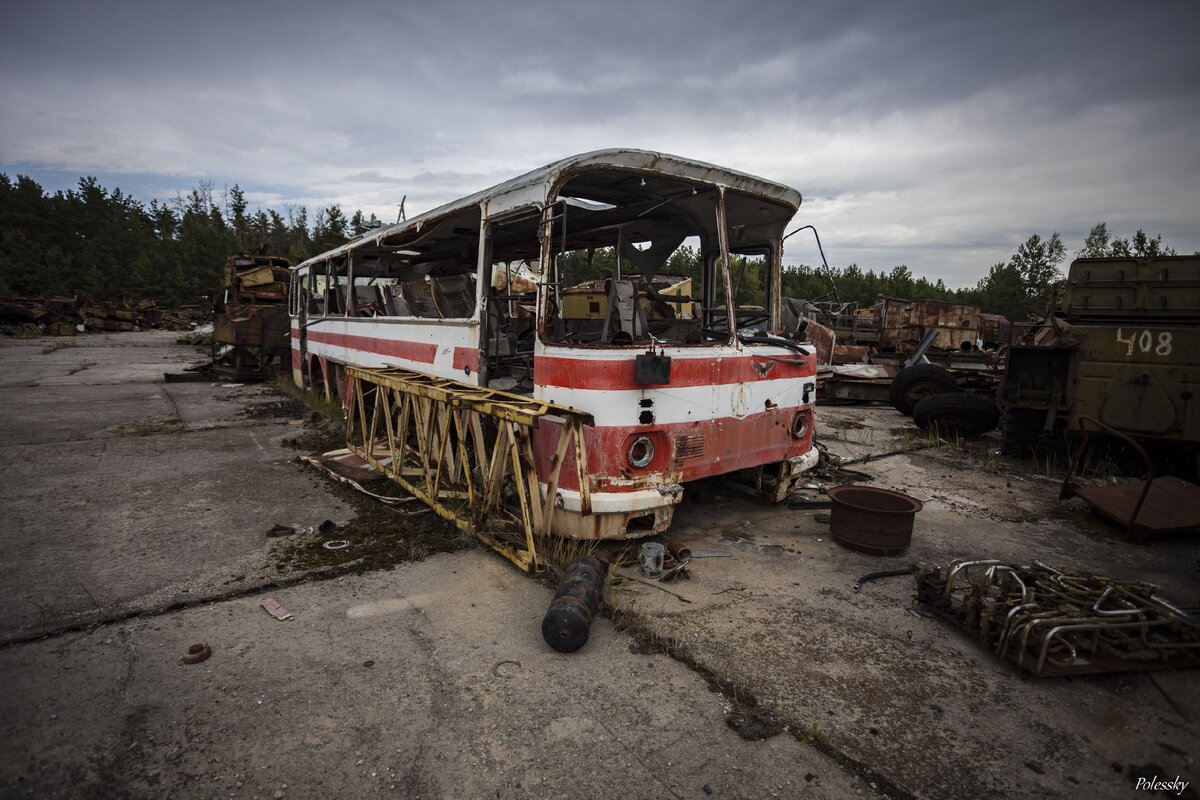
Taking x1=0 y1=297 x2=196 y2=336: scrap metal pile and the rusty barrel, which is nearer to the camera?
the rusty barrel

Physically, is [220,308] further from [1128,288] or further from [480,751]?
[1128,288]

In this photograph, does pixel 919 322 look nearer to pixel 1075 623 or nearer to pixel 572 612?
pixel 1075 623

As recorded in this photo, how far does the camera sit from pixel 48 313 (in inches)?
1069

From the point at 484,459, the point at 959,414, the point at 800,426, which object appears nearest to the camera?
the point at 484,459

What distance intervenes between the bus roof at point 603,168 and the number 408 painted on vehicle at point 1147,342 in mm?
4099

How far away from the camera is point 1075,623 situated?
8.55ft

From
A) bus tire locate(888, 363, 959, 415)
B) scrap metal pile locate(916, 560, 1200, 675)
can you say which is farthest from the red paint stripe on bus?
bus tire locate(888, 363, 959, 415)

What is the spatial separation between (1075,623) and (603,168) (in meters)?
3.48

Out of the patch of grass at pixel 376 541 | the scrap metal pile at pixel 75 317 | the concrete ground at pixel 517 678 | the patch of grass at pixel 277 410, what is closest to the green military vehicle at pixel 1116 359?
the concrete ground at pixel 517 678

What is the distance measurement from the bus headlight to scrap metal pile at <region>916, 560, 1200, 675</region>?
1.78 meters

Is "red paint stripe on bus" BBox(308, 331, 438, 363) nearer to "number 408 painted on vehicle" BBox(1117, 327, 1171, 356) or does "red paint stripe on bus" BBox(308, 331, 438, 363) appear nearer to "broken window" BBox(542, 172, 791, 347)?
"broken window" BBox(542, 172, 791, 347)

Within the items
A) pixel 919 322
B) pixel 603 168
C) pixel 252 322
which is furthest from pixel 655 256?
pixel 919 322

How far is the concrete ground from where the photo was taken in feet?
6.72

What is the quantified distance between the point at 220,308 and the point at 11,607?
16856 millimetres
